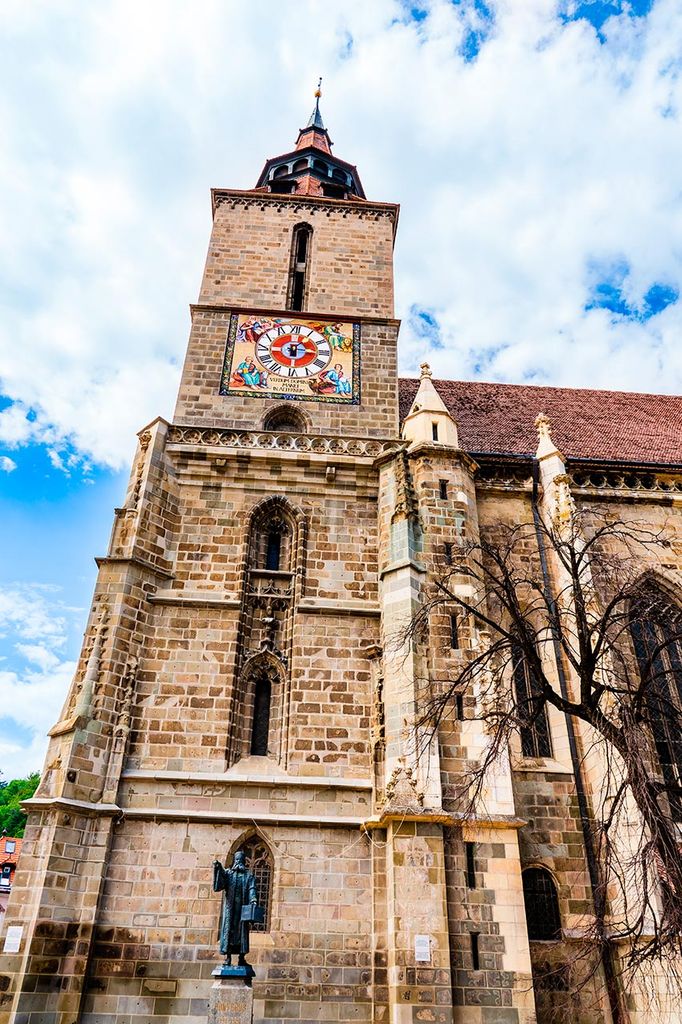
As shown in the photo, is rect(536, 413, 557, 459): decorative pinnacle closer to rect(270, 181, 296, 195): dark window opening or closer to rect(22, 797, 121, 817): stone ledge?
rect(22, 797, 121, 817): stone ledge

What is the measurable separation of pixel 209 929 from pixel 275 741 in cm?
265

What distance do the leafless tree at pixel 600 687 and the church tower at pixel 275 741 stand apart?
0.71 metres

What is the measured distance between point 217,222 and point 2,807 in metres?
36.3

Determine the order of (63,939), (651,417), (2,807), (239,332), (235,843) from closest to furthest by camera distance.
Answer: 1. (63,939)
2. (235,843)
3. (239,332)
4. (651,417)
5. (2,807)

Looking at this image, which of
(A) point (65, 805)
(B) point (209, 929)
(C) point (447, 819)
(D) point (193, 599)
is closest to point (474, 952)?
(C) point (447, 819)

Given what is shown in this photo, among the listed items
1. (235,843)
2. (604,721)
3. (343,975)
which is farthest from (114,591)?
(604,721)

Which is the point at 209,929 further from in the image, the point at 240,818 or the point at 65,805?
the point at 65,805

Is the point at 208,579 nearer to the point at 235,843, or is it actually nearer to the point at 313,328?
the point at 235,843

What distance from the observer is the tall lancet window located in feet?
57.9

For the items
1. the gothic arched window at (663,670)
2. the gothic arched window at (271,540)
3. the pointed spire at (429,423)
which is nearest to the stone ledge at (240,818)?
the gothic arched window at (271,540)

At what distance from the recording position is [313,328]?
16.5m

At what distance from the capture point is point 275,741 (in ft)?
37.8

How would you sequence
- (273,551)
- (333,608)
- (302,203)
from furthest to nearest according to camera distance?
1. (302,203)
2. (273,551)
3. (333,608)

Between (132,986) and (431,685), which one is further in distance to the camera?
(431,685)
